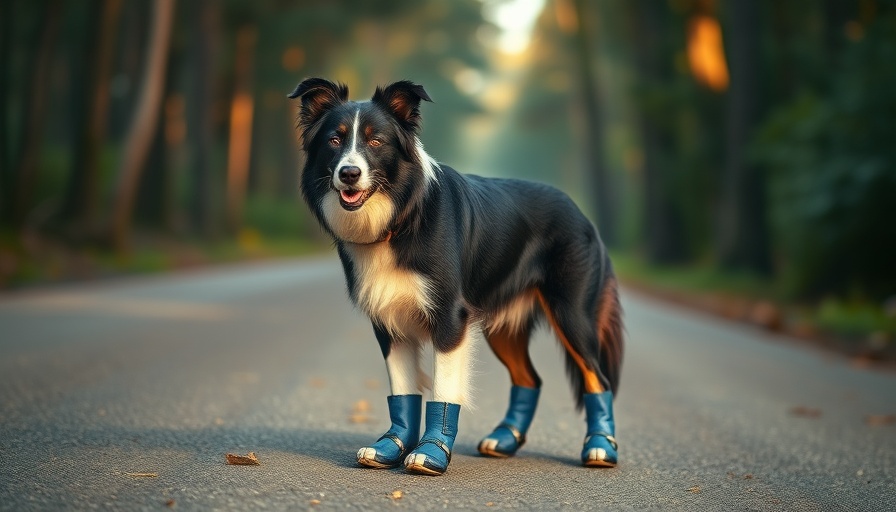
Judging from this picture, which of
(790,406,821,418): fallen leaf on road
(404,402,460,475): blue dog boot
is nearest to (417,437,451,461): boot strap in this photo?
(404,402,460,475): blue dog boot

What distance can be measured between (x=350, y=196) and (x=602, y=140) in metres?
39.6

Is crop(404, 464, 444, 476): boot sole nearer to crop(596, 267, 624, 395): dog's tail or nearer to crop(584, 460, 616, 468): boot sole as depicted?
crop(584, 460, 616, 468): boot sole

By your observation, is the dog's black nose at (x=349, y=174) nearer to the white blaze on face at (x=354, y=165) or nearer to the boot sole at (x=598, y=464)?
the white blaze on face at (x=354, y=165)

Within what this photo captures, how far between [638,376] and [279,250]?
31823 mm

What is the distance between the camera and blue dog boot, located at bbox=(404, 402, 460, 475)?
5102 millimetres

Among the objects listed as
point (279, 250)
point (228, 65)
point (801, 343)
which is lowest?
point (279, 250)

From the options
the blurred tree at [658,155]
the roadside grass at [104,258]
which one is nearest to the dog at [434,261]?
the roadside grass at [104,258]

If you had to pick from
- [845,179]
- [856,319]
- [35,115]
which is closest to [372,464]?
[856,319]

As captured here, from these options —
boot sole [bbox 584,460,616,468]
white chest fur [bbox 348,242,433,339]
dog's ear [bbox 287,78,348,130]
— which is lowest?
boot sole [bbox 584,460,616,468]

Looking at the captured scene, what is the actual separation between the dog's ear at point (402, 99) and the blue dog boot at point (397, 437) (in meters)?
1.43

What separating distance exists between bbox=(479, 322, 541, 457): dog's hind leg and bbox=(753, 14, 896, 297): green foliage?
370 inches

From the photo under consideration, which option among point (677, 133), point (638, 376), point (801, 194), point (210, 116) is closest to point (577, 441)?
point (638, 376)

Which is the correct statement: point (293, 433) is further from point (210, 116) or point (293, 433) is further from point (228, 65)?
point (228, 65)

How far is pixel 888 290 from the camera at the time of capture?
1595 centimetres
